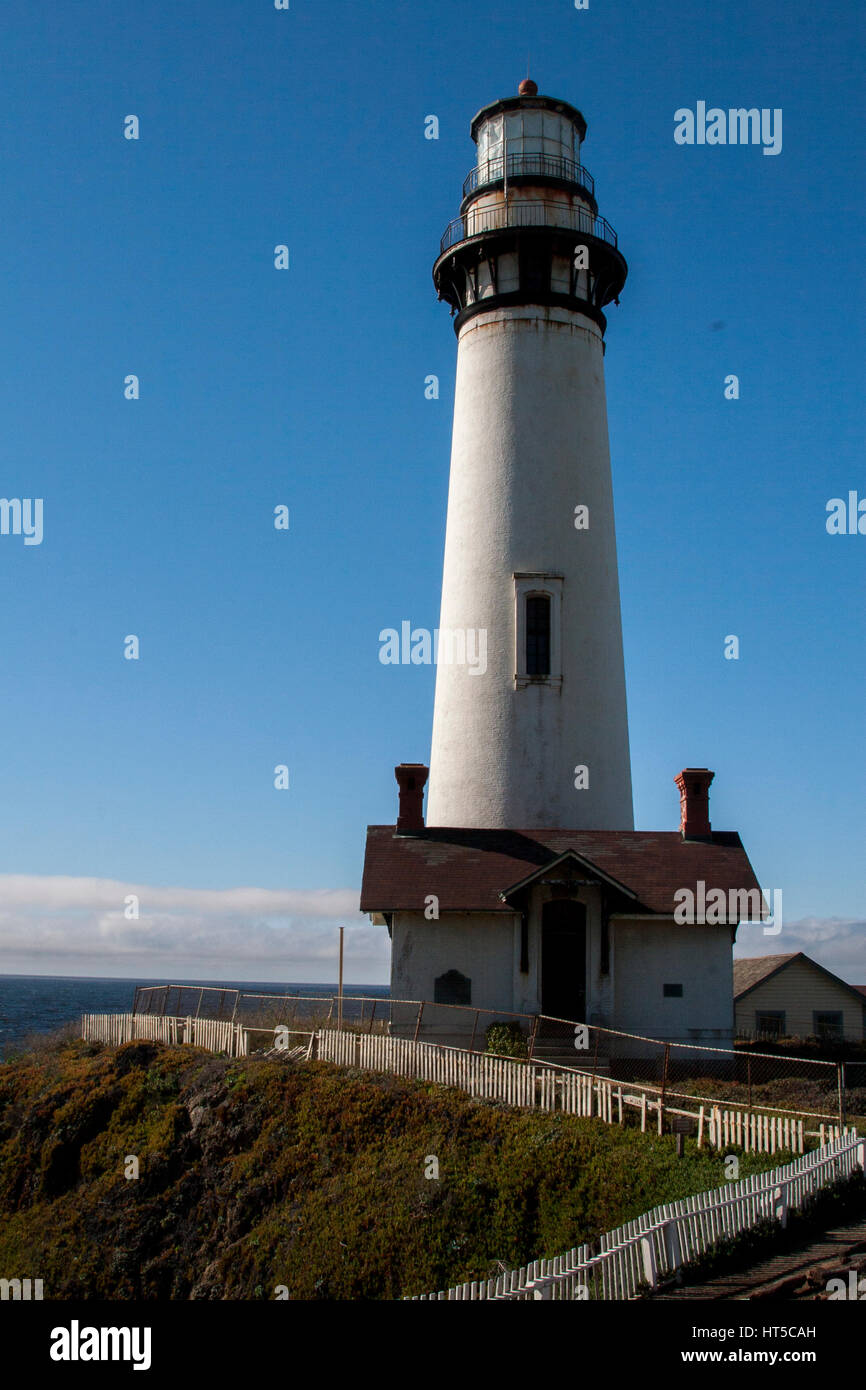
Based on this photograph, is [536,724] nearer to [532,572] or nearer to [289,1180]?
[532,572]

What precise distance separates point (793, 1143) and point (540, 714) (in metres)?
13.1

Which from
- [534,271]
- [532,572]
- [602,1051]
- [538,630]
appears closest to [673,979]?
[602,1051]

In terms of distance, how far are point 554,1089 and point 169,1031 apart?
12369 millimetres

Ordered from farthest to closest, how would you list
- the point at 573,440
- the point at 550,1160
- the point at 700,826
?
the point at 573,440, the point at 700,826, the point at 550,1160

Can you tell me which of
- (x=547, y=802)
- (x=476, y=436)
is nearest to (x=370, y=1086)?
(x=547, y=802)

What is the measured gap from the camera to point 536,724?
26.6m

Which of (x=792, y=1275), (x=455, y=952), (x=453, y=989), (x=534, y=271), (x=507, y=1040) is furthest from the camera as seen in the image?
(x=534, y=271)

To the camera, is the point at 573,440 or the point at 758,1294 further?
the point at 573,440

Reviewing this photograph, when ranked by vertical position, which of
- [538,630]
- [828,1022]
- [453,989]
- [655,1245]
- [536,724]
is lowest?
[655,1245]

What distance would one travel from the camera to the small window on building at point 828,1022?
3406 centimetres

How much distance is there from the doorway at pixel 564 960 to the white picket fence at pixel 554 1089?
13.4 feet
